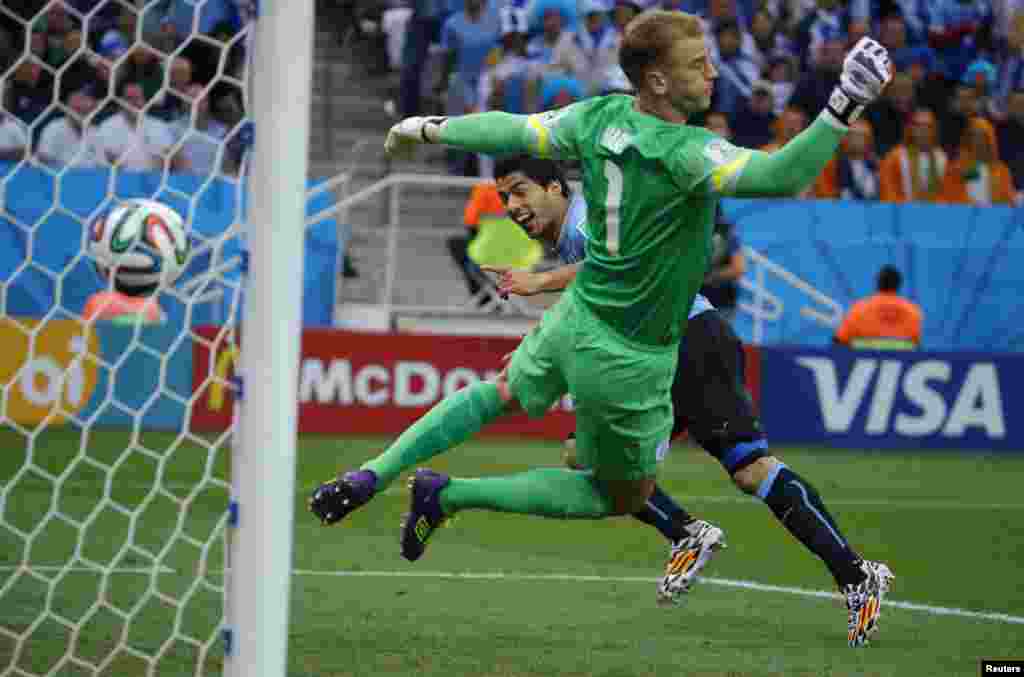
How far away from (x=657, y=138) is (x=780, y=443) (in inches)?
410

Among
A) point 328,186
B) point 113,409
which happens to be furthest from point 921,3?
point 113,409

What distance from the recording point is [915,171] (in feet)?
59.4

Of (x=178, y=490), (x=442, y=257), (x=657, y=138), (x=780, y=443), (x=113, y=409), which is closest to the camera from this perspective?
(x=657, y=138)

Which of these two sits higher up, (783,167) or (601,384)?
(783,167)

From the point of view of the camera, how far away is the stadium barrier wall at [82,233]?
14695mm

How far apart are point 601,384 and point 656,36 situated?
105cm

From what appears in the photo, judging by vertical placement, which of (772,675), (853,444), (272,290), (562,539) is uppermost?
(272,290)

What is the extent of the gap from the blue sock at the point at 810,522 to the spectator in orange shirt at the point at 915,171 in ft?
37.2

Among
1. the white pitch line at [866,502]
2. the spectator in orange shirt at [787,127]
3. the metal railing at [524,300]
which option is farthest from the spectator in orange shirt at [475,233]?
the white pitch line at [866,502]

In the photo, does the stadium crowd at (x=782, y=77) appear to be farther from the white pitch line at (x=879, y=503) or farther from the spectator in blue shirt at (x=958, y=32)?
the white pitch line at (x=879, y=503)

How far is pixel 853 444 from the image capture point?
1579 cm

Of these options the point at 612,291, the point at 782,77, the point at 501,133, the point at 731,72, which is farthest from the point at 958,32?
the point at 501,133

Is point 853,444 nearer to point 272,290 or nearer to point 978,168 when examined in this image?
point 978,168

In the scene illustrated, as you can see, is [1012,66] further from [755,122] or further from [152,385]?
[152,385]
